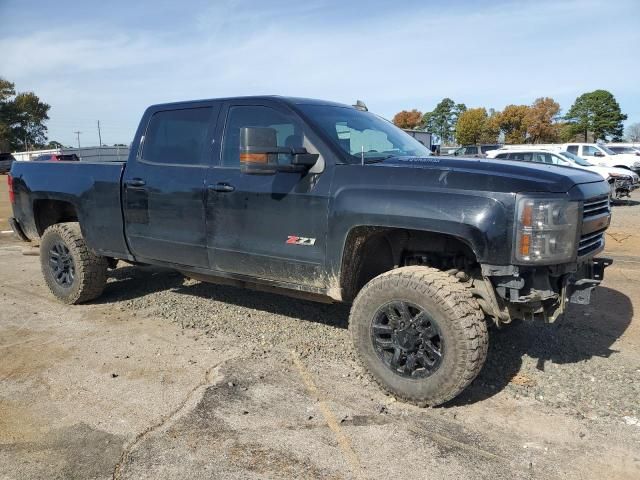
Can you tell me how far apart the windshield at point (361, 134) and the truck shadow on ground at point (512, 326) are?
1716mm

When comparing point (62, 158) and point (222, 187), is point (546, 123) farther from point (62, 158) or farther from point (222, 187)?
point (222, 187)

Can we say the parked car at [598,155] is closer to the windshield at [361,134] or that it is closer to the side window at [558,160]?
the side window at [558,160]

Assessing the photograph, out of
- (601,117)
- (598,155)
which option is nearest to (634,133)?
(601,117)

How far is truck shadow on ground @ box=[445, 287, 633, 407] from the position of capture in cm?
379

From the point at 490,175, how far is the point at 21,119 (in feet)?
244

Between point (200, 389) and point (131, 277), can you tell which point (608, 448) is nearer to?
point (200, 389)

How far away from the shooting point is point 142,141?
197 inches

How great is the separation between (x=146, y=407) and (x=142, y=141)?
8.50 ft

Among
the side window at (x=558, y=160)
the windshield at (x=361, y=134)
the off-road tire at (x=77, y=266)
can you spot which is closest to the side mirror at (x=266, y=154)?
the windshield at (x=361, y=134)

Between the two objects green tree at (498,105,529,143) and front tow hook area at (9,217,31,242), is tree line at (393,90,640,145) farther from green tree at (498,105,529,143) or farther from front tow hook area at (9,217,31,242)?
front tow hook area at (9,217,31,242)

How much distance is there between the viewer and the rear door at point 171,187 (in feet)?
14.6

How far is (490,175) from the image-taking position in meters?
3.16

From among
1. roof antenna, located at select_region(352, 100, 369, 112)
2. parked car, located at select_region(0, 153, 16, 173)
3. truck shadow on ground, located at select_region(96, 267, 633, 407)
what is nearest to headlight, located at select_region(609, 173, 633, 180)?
truck shadow on ground, located at select_region(96, 267, 633, 407)

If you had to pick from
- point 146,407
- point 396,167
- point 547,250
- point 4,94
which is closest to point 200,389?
point 146,407
